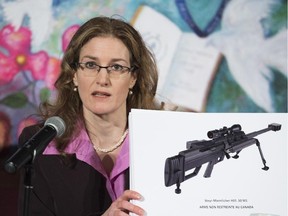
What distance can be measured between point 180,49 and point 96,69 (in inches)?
29.9

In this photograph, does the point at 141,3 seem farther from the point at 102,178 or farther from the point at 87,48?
the point at 102,178

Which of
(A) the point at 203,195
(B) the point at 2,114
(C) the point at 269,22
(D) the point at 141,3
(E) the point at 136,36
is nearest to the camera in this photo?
(A) the point at 203,195

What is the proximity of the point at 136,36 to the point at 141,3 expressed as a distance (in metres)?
0.51

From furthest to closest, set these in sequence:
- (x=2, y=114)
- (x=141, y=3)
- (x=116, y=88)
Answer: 1. (x=141, y=3)
2. (x=2, y=114)
3. (x=116, y=88)

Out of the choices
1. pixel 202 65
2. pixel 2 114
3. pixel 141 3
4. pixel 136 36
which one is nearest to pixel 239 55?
pixel 202 65

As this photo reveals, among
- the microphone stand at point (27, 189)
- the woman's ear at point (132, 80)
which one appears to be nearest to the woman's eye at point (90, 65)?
the woman's ear at point (132, 80)

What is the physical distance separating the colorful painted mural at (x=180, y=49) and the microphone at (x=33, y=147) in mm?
1001

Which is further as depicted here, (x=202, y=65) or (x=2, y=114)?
(x=202, y=65)

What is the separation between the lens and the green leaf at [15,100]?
193cm

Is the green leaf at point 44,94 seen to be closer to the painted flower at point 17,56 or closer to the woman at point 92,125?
the painted flower at point 17,56

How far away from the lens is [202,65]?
7.01ft

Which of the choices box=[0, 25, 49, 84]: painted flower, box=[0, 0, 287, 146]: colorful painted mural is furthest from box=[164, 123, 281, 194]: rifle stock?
box=[0, 25, 49, 84]: painted flower

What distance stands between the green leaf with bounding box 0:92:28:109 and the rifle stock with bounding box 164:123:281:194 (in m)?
0.98

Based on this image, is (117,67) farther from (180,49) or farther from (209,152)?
(180,49)
